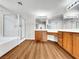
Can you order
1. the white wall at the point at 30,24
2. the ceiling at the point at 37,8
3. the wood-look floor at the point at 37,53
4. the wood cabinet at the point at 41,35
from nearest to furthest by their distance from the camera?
the wood-look floor at the point at 37,53, the ceiling at the point at 37,8, the wood cabinet at the point at 41,35, the white wall at the point at 30,24

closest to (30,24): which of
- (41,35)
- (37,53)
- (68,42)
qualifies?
(41,35)

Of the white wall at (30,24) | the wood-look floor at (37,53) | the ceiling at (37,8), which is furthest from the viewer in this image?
the white wall at (30,24)

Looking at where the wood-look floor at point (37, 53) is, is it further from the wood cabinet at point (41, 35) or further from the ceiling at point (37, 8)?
the ceiling at point (37, 8)

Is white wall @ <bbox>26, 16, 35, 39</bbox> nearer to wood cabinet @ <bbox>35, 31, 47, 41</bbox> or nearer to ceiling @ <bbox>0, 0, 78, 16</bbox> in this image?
ceiling @ <bbox>0, 0, 78, 16</bbox>

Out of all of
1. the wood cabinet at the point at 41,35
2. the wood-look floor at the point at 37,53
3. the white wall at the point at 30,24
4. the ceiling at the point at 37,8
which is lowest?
the wood-look floor at the point at 37,53

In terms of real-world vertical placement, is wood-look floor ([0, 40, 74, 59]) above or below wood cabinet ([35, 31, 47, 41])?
below

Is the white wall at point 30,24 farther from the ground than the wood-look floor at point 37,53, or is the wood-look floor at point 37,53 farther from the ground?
the white wall at point 30,24

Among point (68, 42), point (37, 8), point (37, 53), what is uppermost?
point (37, 8)

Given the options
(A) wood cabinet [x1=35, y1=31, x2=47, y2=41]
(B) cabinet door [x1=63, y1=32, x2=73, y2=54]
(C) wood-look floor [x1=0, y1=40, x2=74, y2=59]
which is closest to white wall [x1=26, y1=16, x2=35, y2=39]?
(A) wood cabinet [x1=35, y1=31, x2=47, y2=41]

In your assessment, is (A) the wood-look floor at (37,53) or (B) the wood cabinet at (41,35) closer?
(A) the wood-look floor at (37,53)

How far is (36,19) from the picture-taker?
318 inches

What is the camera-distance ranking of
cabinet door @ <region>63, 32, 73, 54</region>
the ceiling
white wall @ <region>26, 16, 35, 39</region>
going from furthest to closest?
white wall @ <region>26, 16, 35, 39</region>, the ceiling, cabinet door @ <region>63, 32, 73, 54</region>

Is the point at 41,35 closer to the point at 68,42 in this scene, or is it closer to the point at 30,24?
the point at 30,24

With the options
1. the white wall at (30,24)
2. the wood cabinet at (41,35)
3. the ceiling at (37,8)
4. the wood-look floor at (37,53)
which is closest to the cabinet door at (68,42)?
the wood-look floor at (37,53)
